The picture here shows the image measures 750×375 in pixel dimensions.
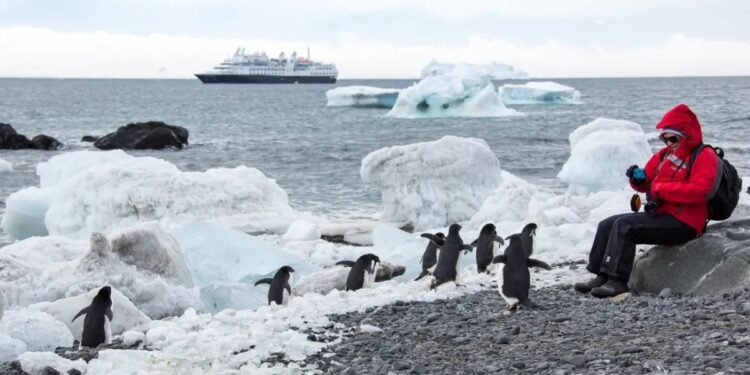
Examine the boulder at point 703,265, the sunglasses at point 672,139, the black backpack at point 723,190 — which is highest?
the sunglasses at point 672,139

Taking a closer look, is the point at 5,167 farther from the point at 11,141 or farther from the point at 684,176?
the point at 684,176

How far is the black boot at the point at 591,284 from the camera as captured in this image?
674 cm

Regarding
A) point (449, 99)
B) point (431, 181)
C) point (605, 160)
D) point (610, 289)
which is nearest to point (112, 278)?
point (610, 289)

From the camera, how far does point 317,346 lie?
5410 millimetres

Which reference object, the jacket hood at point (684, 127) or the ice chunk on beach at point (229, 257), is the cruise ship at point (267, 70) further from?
the jacket hood at point (684, 127)

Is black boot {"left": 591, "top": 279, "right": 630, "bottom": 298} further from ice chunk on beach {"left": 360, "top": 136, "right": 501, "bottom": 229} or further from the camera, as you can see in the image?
ice chunk on beach {"left": 360, "top": 136, "right": 501, "bottom": 229}

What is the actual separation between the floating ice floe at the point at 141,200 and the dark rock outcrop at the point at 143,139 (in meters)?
17.3

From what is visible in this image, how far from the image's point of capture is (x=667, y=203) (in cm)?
654

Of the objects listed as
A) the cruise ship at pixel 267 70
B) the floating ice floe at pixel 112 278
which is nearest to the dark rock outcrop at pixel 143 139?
the floating ice floe at pixel 112 278

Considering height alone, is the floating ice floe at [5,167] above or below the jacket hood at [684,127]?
below

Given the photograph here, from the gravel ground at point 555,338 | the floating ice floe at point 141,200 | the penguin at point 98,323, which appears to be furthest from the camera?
the floating ice floe at point 141,200

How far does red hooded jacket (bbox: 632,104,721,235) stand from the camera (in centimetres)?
623

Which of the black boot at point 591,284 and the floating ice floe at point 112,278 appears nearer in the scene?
the black boot at point 591,284

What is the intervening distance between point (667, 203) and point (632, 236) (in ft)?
1.20
